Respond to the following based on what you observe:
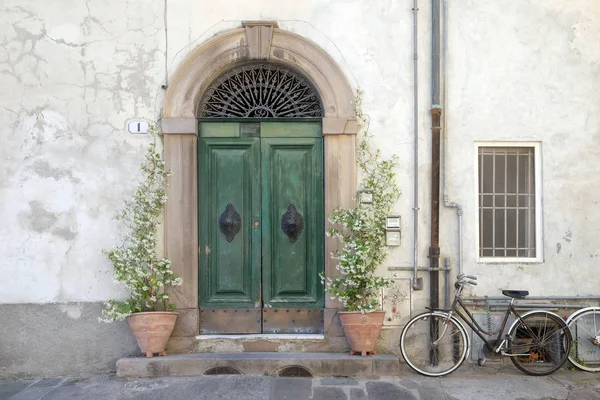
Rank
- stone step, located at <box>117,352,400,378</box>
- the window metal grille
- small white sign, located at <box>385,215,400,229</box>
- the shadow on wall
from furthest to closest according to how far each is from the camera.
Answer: the window metal grille, small white sign, located at <box>385,215,400,229</box>, the shadow on wall, stone step, located at <box>117,352,400,378</box>

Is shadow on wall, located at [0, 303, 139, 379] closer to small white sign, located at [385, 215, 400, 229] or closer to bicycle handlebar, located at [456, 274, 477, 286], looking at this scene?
small white sign, located at [385, 215, 400, 229]

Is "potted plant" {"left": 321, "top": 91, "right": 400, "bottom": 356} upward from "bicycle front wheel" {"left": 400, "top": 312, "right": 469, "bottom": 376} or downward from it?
upward

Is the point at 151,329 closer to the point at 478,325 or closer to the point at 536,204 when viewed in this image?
the point at 478,325

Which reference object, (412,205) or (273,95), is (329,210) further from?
(273,95)

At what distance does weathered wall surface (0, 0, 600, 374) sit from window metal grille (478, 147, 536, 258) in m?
0.18

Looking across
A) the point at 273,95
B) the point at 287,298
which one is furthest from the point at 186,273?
the point at 273,95

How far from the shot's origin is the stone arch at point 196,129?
21.9 ft

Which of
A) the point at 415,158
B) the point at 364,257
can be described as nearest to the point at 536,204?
the point at 415,158

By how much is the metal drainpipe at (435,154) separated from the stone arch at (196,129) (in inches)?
35.3

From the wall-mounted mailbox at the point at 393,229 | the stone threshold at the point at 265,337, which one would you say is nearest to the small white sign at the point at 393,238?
the wall-mounted mailbox at the point at 393,229

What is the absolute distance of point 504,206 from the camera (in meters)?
6.95

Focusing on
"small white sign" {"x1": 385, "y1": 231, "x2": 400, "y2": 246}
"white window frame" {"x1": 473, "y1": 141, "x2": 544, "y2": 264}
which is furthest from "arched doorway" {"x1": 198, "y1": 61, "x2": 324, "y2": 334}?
"white window frame" {"x1": 473, "y1": 141, "x2": 544, "y2": 264}

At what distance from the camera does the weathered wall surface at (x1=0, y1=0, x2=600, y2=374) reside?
671 centimetres

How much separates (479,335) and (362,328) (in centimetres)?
130
